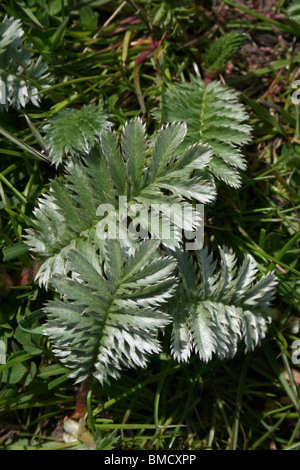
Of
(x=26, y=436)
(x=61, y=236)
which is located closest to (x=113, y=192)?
(x=61, y=236)

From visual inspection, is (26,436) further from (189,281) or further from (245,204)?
(245,204)

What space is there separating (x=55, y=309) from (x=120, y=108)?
1.07 meters

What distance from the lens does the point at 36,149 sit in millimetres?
2252

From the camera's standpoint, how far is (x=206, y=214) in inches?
88.2

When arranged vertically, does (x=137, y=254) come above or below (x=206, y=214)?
above

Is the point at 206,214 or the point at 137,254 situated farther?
the point at 206,214
